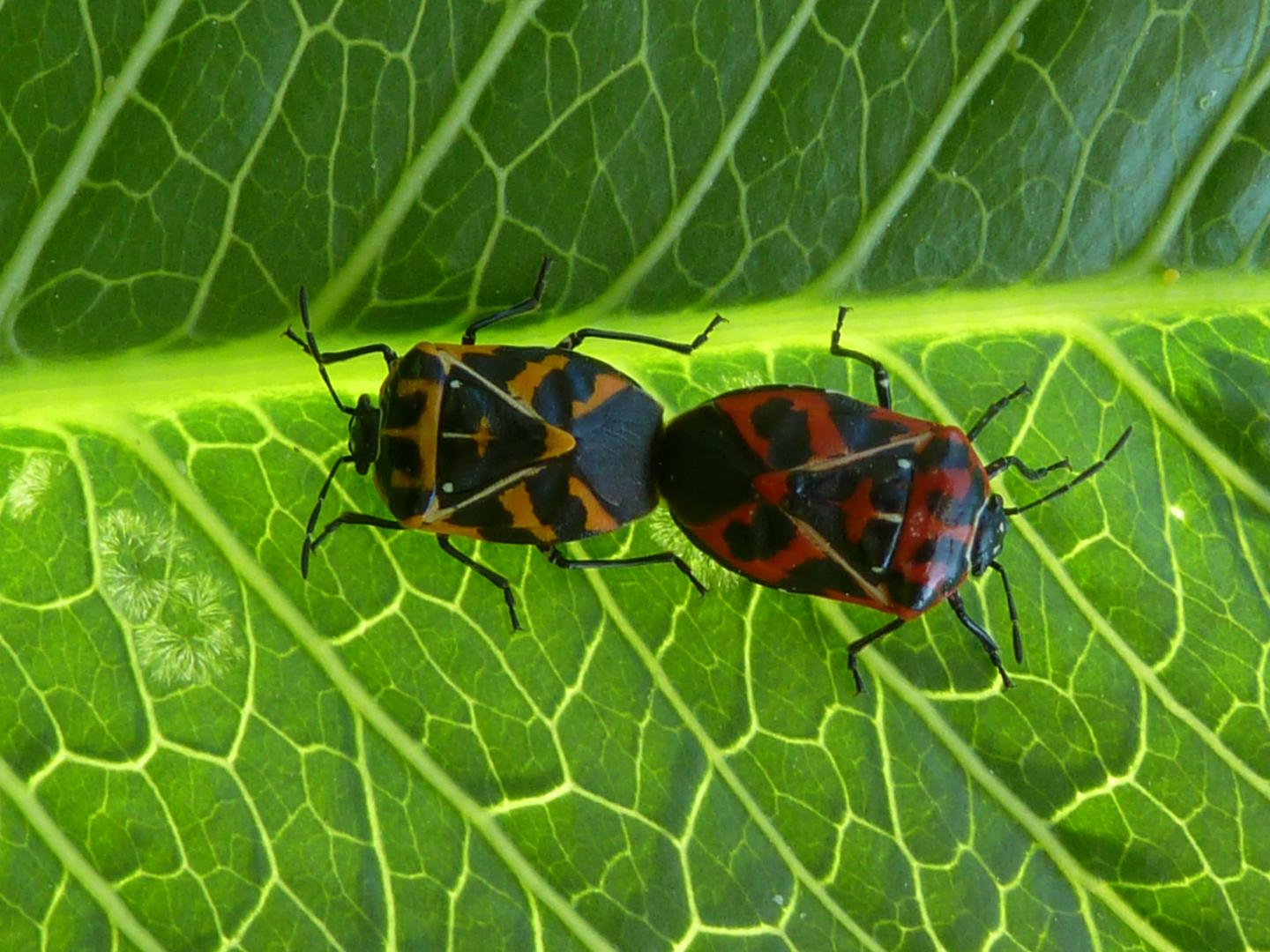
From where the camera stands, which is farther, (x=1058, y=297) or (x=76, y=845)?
(x=1058, y=297)

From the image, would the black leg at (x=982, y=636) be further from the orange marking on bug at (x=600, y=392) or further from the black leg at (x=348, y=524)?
the black leg at (x=348, y=524)

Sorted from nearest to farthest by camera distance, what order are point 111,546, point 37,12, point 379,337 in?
point 37,12 → point 111,546 → point 379,337

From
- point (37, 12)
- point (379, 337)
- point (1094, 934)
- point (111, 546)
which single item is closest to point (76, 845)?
point (111, 546)

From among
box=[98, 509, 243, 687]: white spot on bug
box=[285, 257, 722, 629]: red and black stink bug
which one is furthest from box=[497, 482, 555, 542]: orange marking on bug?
box=[98, 509, 243, 687]: white spot on bug

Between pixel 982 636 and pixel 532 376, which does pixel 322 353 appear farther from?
pixel 982 636

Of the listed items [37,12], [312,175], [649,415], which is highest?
[37,12]

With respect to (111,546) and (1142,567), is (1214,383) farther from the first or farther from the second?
(111,546)

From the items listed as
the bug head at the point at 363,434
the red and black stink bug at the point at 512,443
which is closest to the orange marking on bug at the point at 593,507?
the red and black stink bug at the point at 512,443
